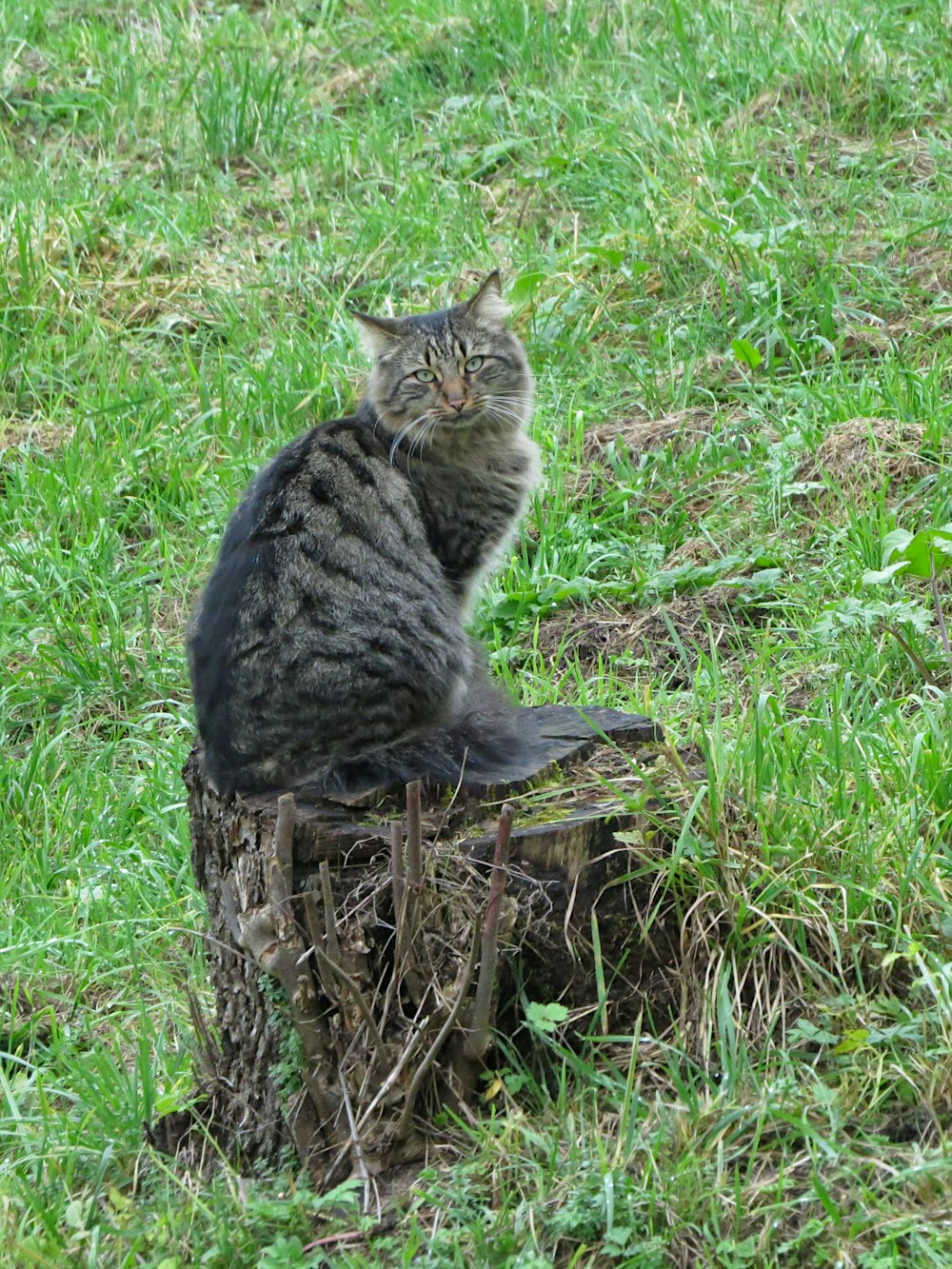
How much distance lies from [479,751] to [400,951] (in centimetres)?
52

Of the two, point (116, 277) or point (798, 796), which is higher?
point (116, 277)

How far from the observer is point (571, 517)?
15.0ft

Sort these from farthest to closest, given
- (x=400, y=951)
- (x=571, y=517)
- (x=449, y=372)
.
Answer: (x=571, y=517)
(x=449, y=372)
(x=400, y=951)

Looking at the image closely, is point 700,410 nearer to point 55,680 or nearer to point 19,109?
point 55,680

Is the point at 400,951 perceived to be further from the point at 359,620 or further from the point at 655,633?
the point at 655,633

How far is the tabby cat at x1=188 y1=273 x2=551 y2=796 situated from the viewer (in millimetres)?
2785

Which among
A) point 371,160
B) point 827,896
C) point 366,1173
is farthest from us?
point 371,160

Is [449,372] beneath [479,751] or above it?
above

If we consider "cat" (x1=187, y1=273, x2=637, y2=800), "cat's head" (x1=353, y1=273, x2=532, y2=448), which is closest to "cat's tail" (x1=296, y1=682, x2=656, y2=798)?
"cat" (x1=187, y1=273, x2=637, y2=800)

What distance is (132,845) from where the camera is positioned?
3.66 meters

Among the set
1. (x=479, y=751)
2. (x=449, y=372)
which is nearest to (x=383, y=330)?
(x=449, y=372)

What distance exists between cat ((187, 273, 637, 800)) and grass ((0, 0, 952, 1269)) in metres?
0.44

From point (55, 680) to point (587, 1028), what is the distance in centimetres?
250

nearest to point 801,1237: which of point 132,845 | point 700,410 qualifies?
point 132,845
